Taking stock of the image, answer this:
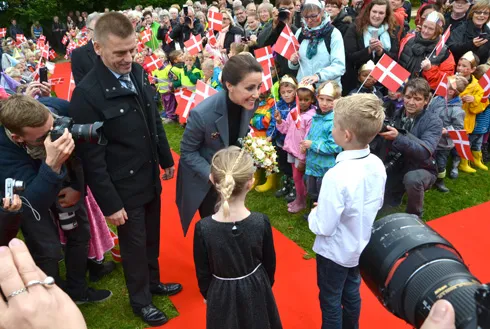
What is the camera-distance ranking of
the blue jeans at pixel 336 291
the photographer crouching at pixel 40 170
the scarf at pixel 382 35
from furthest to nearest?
the scarf at pixel 382 35 → the blue jeans at pixel 336 291 → the photographer crouching at pixel 40 170

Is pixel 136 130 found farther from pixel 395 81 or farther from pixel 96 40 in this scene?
pixel 395 81

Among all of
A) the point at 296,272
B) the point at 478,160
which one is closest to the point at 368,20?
the point at 478,160

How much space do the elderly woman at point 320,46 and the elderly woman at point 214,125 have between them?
1.83 metres

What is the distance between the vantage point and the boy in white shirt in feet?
7.68

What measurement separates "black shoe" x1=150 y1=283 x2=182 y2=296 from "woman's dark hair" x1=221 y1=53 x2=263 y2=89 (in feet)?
6.18

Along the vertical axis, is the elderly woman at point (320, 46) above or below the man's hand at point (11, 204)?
above

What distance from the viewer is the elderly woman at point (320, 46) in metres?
4.84

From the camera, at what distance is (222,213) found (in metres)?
2.29

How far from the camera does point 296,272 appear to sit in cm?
375

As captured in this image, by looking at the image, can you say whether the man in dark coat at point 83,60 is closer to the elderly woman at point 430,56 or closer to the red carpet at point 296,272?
the red carpet at point 296,272

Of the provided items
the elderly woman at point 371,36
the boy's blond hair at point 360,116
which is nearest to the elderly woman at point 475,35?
the elderly woman at point 371,36

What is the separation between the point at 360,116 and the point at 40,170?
1.95 meters

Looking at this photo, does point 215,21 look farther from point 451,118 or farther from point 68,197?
point 68,197

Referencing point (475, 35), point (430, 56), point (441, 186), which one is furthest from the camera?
point (475, 35)
